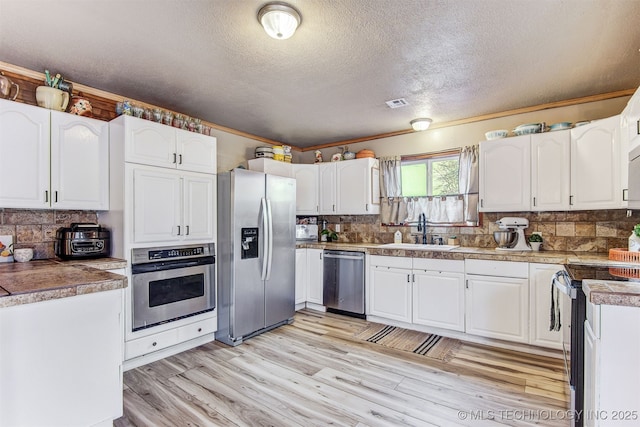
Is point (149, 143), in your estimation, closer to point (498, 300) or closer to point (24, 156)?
point (24, 156)

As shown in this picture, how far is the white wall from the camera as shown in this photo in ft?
10.1

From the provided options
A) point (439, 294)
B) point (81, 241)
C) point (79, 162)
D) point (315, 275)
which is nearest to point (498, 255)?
point (439, 294)

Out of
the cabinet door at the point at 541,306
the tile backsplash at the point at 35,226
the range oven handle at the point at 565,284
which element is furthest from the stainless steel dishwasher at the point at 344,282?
the tile backsplash at the point at 35,226

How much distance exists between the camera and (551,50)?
7.25 ft

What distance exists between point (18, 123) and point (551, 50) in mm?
3902

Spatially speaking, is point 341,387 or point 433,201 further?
point 433,201

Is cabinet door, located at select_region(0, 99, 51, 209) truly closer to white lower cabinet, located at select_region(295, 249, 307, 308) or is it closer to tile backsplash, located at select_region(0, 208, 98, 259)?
tile backsplash, located at select_region(0, 208, 98, 259)

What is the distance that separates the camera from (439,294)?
3.33 m

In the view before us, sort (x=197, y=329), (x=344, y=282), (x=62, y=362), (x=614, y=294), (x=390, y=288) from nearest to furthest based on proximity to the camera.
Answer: (x=614, y=294)
(x=62, y=362)
(x=197, y=329)
(x=390, y=288)
(x=344, y=282)

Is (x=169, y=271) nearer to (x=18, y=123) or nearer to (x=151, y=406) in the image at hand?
(x=151, y=406)

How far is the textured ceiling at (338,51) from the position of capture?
5.90 feet

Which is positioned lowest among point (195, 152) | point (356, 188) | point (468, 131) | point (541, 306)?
point (541, 306)

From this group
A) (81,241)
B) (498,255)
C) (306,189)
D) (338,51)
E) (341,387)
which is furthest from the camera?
(306,189)

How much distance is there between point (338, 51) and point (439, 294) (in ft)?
8.49
